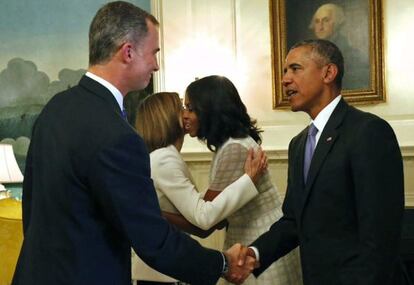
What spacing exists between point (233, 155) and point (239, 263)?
0.56 meters

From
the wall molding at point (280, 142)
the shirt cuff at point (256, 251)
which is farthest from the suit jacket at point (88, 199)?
the wall molding at point (280, 142)

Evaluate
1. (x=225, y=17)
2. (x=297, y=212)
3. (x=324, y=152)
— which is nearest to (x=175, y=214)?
(x=297, y=212)

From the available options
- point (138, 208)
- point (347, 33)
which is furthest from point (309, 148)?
point (347, 33)

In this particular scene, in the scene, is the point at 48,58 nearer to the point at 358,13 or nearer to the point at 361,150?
the point at 358,13

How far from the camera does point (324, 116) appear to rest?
96.1 inches

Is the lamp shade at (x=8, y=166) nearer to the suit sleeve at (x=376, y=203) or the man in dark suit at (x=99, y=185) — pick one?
the man in dark suit at (x=99, y=185)

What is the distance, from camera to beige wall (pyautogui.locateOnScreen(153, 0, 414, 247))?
188 inches

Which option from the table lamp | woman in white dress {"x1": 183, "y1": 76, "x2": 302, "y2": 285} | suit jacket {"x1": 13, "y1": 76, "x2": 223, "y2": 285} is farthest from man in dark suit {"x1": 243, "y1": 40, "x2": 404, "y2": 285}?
the table lamp

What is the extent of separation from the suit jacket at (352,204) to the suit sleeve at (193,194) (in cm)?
32

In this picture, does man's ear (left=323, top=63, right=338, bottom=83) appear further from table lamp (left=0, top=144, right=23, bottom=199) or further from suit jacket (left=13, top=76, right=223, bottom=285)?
table lamp (left=0, top=144, right=23, bottom=199)

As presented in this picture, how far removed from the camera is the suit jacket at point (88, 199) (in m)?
1.73

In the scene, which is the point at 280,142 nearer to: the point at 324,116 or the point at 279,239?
the point at 279,239

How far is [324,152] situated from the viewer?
2.27 meters

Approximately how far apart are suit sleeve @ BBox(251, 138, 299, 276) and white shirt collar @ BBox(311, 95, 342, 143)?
0.67 feet
